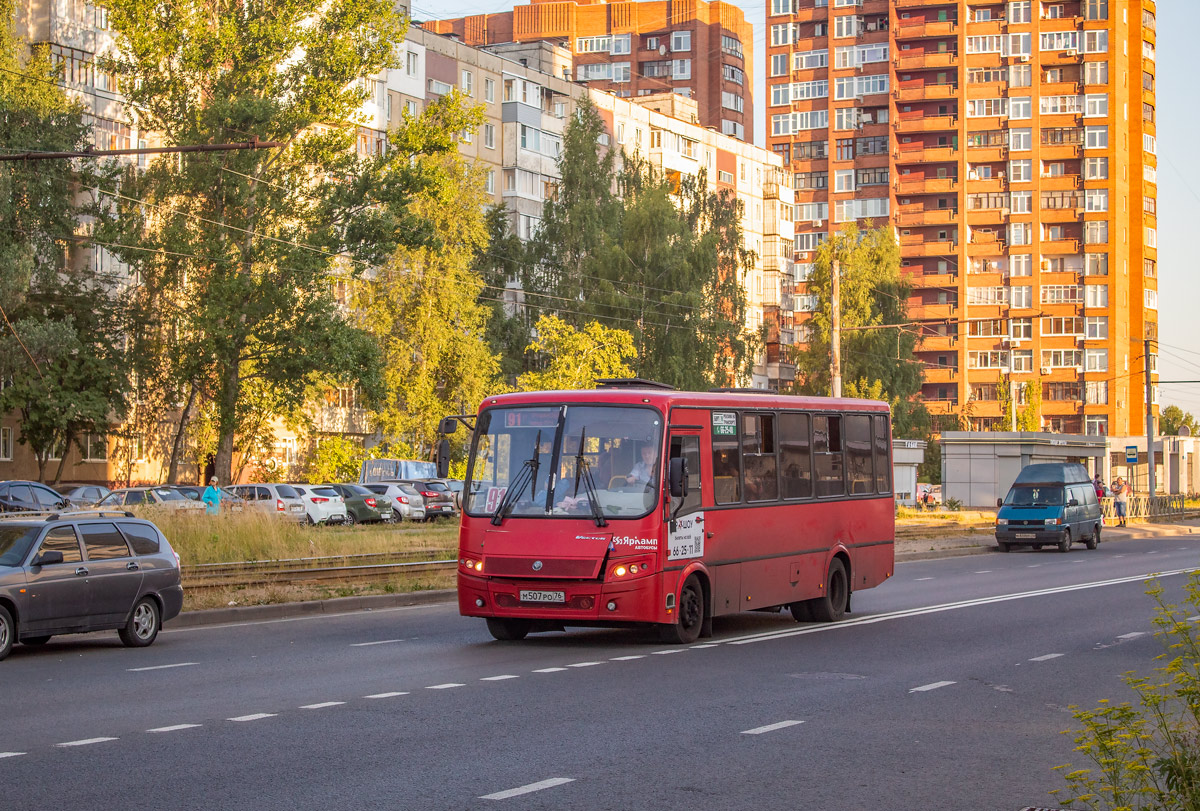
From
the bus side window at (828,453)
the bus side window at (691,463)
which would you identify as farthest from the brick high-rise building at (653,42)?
the bus side window at (691,463)

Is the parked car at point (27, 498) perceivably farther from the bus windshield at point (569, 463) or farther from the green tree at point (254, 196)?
the bus windshield at point (569, 463)

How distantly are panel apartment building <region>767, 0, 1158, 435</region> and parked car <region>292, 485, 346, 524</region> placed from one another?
255 ft

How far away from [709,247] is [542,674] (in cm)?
5929

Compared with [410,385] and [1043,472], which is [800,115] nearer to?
[410,385]

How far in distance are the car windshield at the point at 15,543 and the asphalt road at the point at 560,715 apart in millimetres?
1065

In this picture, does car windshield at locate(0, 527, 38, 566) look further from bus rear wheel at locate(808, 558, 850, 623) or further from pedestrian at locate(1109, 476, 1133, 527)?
pedestrian at locate(1109, 476, 1133, 527)

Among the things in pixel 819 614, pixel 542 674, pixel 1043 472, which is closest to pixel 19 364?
pixel 1043 472

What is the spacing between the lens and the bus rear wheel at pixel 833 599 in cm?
1961

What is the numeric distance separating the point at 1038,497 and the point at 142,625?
94.1 ft

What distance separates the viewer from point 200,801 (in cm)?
817

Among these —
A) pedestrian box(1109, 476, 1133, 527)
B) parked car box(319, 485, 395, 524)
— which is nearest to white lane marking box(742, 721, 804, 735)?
parked car box(319, 485, 395, 524)

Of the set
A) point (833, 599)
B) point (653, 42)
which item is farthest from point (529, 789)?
point (653, 42)

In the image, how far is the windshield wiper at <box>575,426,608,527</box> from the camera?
16.0 m

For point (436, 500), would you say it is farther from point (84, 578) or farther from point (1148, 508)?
point (84, 578)
